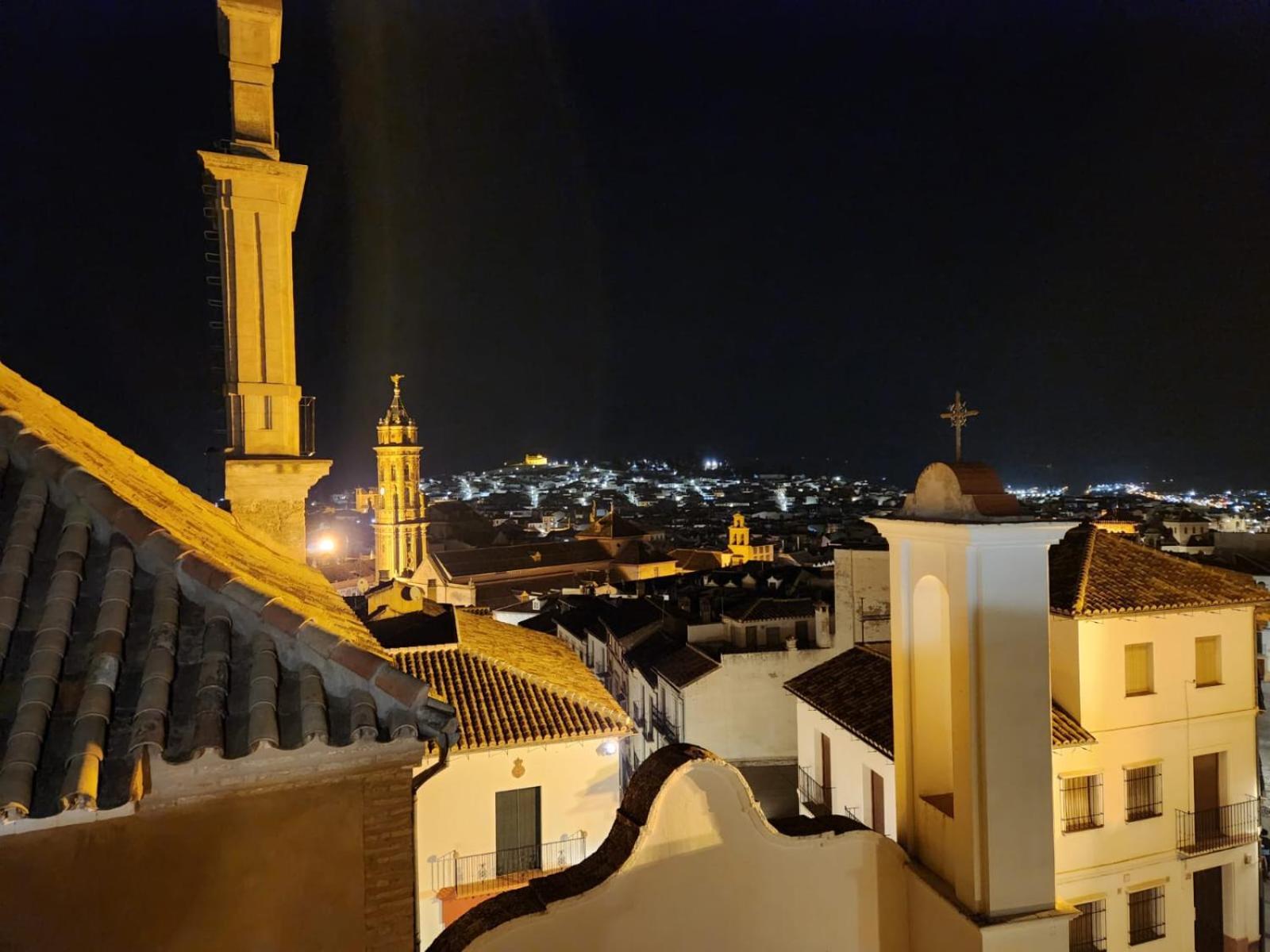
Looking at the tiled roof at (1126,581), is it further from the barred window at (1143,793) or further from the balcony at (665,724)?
the balcony at (665,724)

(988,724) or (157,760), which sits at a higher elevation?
(157,760)

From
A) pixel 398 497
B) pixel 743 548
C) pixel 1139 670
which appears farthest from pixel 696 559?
pixel 1139 670

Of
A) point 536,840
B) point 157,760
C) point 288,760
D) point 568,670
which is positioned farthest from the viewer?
point 568,670

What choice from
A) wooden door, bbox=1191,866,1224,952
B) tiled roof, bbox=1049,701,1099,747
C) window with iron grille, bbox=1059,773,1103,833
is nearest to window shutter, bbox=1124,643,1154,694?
tiled roof, bbox=1049,701,1099,747

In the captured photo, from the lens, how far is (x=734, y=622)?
23766 mm

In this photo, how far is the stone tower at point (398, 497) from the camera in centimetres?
5238

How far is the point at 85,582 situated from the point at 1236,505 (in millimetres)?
139572

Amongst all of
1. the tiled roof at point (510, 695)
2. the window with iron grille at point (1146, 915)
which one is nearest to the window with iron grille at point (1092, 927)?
the window with iron grille at point (1146, 915)

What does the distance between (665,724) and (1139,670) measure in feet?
40.4

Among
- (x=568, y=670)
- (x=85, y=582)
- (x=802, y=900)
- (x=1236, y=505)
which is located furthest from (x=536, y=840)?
(x=1236, y=505)

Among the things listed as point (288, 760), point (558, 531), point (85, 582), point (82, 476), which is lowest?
point (558, 531)

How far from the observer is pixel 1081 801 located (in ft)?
38.3

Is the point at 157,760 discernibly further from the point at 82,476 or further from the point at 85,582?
the point at 82,476

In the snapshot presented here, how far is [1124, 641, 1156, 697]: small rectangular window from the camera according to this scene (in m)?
12.1
